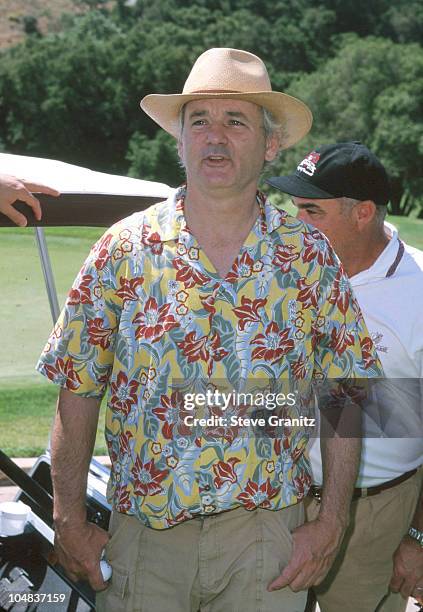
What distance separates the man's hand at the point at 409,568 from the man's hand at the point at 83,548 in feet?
3.10

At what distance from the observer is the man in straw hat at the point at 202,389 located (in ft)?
7.54

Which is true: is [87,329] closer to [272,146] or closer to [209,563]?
[209,563]

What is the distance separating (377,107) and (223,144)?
164ft

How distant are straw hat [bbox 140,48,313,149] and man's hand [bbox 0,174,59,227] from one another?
1.36ft

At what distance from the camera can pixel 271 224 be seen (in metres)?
2.44

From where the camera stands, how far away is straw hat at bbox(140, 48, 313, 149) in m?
2.49

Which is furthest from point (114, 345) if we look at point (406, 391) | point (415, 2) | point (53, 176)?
point (415, 2)

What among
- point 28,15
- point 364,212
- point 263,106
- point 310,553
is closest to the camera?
point 310,553

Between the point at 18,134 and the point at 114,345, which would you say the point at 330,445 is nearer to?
the point at 114,345

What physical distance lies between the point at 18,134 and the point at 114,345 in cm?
5854

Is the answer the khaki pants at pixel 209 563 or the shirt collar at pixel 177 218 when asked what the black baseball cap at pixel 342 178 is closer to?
the shirt collar at pixel 177 218

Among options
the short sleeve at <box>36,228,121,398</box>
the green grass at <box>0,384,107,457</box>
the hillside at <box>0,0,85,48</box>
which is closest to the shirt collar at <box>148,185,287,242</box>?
the short sleeve at <box>36,228,121,398</box>

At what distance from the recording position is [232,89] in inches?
98.2

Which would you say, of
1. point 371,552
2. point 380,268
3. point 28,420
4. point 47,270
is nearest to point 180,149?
point 380,268
